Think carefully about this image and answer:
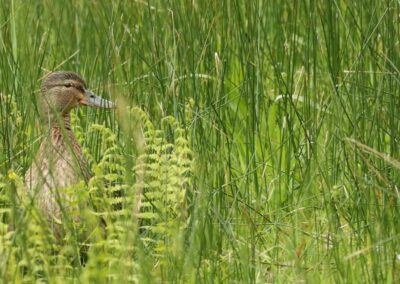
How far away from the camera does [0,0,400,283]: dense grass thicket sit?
390 centimetres

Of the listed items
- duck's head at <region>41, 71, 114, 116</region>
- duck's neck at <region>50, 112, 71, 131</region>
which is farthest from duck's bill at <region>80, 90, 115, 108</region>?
duck's neck at <region>50, 112, 71, 131</region>

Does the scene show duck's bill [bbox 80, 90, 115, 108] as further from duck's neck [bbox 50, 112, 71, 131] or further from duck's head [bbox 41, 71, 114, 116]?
duck's neck [bbox 50, 112, 71, 131]

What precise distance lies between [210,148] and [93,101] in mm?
700

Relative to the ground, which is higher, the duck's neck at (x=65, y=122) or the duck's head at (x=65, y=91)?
the duck's head at (x=65, y=91)

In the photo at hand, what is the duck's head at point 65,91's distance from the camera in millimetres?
5625

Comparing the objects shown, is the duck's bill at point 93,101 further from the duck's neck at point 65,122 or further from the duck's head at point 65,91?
the duck's neck at point 65,122

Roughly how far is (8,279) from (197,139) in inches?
60.6

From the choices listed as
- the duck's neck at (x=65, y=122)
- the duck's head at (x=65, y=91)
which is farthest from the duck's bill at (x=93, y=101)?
the duck's neck at (x=65, y=122)

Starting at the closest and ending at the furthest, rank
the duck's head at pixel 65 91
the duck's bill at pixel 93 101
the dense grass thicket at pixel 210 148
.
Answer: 1. the dense grass thicket at pixel 210 148
2. the duck's bill at pixel 93 101
3. the duck's head at pixel 65 91

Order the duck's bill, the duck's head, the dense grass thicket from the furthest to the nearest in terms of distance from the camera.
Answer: the duck's head
the duck's bill
the dense grass thicket

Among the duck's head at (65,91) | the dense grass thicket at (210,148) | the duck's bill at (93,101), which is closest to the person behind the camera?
the dense grass thicket at (210,148)

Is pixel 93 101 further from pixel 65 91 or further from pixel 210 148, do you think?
pixel 210 148

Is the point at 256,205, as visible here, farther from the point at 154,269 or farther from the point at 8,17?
the point at 8,17

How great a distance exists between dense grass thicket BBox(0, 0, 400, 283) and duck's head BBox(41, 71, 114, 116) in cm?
8
